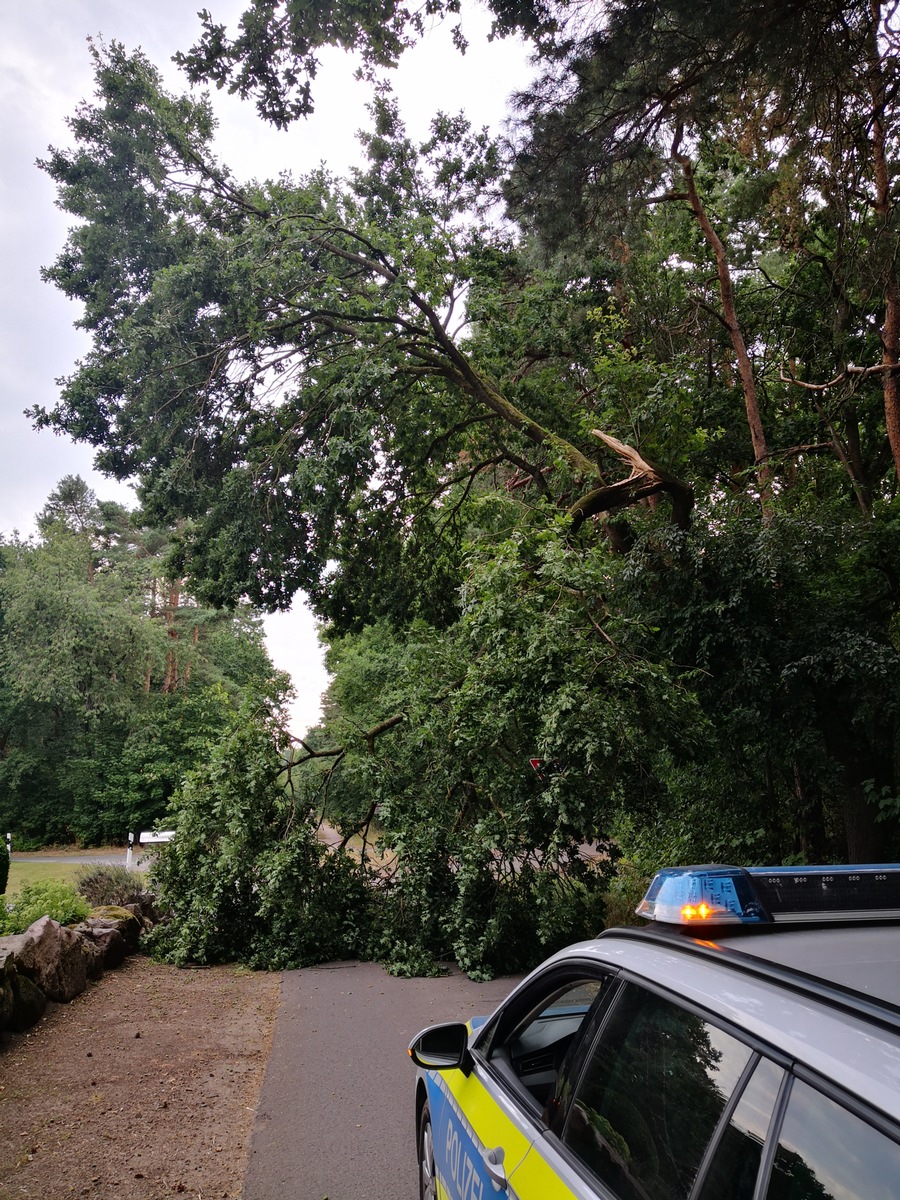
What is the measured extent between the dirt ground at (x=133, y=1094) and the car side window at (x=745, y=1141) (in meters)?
4.12

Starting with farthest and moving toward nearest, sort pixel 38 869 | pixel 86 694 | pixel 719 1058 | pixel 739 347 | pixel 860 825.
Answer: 1. pixel 86 694
2. pixel 38 869
3. pixel 739 347
4. pixel 860 825
5. pixel 719 1058

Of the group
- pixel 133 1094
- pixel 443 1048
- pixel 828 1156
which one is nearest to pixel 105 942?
pixel 133 1094

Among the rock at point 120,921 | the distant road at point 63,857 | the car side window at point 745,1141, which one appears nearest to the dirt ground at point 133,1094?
the rock at point 120,921

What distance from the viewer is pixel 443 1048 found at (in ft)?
9.68

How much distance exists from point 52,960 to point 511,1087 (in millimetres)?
7675

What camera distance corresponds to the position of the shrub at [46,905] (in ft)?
31.8

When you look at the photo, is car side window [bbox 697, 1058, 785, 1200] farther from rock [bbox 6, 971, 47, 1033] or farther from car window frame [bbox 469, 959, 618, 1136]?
rock [bbox 6, 971, 47, 1033]

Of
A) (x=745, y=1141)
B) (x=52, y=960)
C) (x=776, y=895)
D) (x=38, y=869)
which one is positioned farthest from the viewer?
(x=38, y=869)

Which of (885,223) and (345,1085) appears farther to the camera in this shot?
(885,223)

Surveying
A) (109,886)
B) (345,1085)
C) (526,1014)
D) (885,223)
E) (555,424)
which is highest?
(555,424)

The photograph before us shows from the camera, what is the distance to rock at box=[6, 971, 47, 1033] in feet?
24.0

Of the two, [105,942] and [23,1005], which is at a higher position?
[105,942]

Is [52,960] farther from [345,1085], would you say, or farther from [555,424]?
[555,424]

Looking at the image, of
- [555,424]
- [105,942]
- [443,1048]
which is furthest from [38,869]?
[443,1048]
